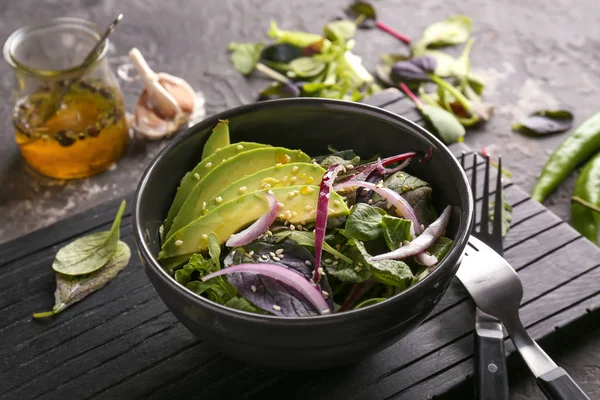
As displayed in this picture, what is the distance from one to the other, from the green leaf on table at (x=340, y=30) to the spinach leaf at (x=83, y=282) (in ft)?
4.19

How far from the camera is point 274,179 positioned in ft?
4.58

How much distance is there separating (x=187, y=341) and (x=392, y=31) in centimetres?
164

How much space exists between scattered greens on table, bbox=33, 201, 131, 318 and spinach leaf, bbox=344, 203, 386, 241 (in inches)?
24.7

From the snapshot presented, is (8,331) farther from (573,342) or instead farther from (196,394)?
(573,342)

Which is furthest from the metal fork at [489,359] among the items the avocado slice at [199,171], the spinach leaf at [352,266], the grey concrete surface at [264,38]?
the grey concrete surface at [264,38]

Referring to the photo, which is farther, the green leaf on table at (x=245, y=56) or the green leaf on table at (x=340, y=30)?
the green leaf on table at (x=340, y=30)

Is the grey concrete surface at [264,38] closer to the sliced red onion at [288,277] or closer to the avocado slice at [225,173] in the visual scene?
the avocado slice at [225,173]

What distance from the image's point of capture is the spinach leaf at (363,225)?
A: 4.19 ft

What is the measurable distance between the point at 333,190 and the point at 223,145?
28 centimetres

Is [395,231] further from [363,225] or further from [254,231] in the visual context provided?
[254,231]

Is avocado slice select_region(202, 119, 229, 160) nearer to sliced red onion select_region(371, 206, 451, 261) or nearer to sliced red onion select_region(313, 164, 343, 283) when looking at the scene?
sliced red onion select_region(313, 164, 343, 283)

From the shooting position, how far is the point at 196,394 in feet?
4.50

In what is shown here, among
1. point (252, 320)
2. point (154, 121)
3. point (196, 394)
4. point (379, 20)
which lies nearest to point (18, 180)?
point (154, 121)

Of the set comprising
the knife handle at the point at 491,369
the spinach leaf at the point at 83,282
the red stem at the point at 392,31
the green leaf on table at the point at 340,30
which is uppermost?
the knife handle at the point at 491,369
